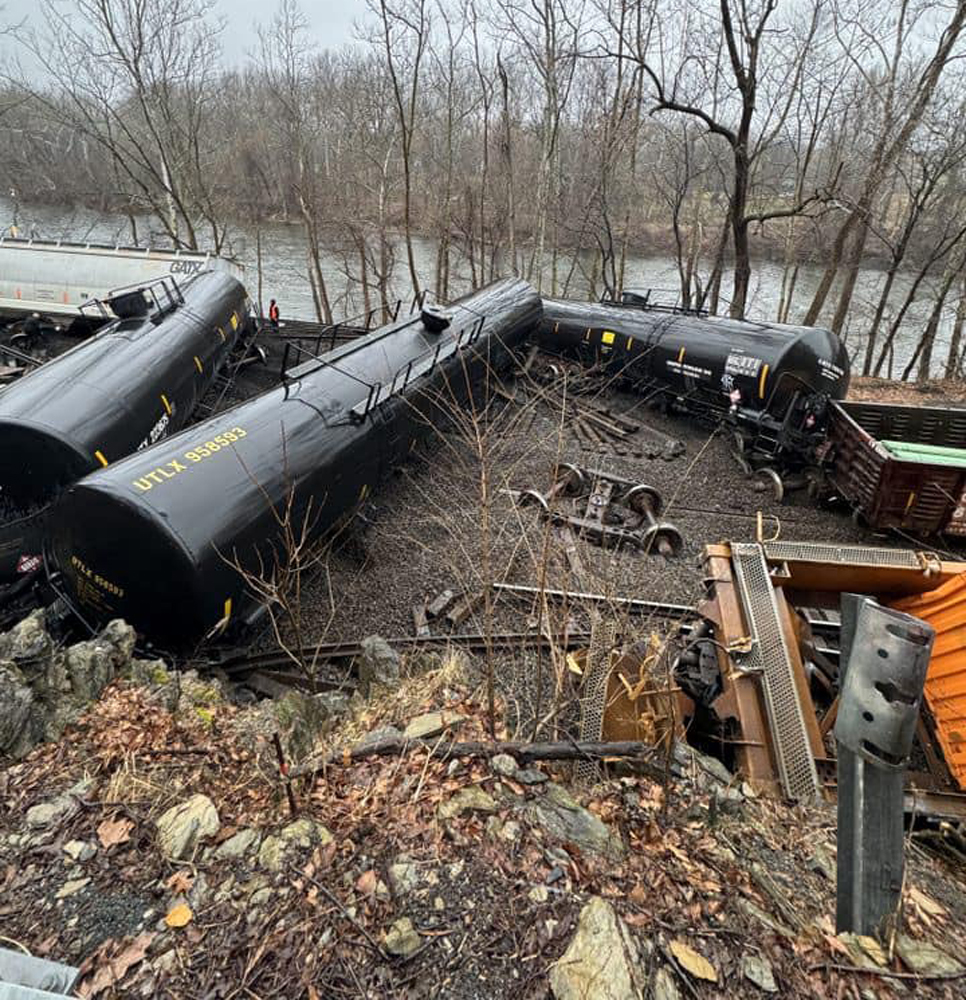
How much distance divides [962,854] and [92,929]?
6.12 meters

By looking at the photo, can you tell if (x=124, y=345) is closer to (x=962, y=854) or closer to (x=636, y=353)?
(x=636, y=353)

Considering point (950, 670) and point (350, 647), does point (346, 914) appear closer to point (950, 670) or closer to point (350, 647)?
point (350, 647)

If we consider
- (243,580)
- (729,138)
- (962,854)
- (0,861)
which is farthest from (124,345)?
(729,138)

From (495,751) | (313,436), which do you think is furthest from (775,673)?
A: (313,436)

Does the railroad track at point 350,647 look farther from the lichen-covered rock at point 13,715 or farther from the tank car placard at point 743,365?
the tank car placard at point 743,365

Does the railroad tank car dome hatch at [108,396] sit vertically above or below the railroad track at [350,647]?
above

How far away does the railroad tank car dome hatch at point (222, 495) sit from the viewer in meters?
6.36

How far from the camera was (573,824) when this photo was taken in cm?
385

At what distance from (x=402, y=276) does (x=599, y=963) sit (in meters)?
37.1

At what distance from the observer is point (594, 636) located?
18.5ft

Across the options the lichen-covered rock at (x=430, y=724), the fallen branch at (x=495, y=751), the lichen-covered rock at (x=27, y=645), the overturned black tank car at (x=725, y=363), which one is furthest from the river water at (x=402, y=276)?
the fallen branch at (x=495, y=751)

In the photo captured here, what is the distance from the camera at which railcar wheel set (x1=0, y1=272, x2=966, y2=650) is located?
6586 millimetres

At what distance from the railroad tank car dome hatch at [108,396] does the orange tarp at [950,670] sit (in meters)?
10.7

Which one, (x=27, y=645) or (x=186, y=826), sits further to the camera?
(x=27, y=645)
